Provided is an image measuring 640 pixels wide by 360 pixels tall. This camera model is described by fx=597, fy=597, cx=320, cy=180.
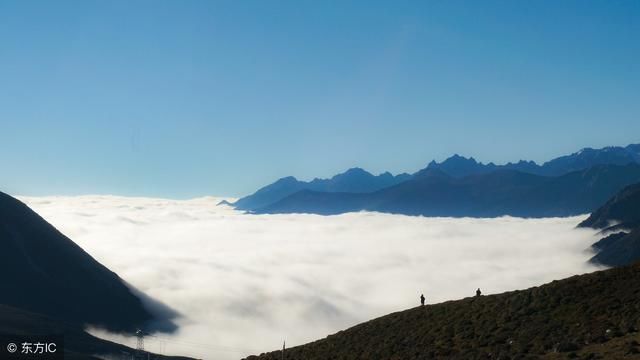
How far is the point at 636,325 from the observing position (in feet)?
157

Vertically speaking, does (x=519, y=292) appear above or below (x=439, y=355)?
above

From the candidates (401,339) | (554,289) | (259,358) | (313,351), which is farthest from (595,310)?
(259,358)

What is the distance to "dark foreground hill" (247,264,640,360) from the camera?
47281mm

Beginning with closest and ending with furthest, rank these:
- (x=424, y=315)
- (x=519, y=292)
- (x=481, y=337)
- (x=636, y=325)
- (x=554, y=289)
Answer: (x=636, y=325) < (x=481, y=337) < (x=554, y=289) < (x=519, y=292) < (x=424, y=315)

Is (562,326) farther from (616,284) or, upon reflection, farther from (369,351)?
(369,351)

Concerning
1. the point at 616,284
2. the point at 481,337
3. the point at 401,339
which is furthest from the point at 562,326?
the point at 401,339

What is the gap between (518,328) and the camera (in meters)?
56.0

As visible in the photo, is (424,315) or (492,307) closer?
(492,307)

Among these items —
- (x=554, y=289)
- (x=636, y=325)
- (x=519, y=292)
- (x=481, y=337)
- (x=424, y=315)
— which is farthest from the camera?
(x=424, y=315)

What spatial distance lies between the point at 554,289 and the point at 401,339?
672 inches

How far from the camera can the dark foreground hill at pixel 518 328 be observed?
155 feet

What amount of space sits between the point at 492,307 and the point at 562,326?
12424 millimetres

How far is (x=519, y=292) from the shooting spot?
67.6 metres

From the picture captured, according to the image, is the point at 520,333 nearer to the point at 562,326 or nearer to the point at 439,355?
the point at 562,326
